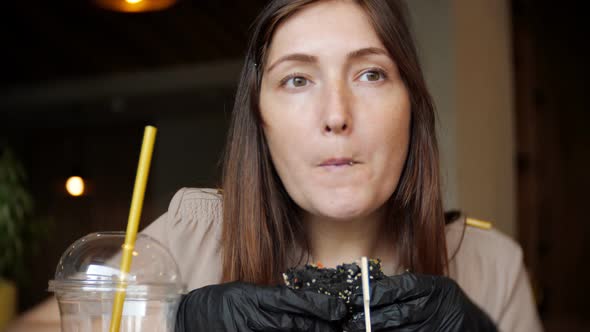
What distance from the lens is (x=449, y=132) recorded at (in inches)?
82.3

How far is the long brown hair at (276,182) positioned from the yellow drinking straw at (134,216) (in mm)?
307

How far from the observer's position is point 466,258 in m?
1.19

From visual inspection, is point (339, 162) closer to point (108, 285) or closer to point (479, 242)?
point (108, 285)

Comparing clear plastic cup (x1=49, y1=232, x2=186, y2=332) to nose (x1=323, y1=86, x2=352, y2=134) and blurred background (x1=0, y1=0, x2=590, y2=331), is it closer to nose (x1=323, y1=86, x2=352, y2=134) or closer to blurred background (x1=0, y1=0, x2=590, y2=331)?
blurred background (x1=0, y1=0, x2=590, y2=331)

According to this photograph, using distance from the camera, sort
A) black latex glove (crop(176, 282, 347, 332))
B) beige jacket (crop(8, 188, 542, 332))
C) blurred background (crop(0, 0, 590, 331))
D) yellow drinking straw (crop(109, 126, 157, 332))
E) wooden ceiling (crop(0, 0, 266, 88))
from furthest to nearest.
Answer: wooden ceiling (crop(0, 0, 266, 88))
blurred background (crop(0, 0, 590, 331))
beige jacket (crop(8, 188, 542, 332))
black latex glove (crop(176, 282, 347, 332))
yellow drinking straw (crop(109, 126, 157, 332))

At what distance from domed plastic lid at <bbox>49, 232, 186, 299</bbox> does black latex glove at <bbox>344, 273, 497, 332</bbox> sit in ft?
0.65

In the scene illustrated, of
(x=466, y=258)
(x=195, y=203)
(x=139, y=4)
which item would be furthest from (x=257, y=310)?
(x=139, y=4)

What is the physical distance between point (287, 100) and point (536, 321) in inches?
25.7

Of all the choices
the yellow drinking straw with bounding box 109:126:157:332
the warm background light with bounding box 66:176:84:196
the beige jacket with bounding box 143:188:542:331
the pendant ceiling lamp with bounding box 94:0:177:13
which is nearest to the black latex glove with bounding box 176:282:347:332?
the yellow drinking straw with bounding box 109:126:157:332

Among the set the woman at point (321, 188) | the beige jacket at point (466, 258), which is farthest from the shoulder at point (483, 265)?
the woman at point (321, 188)

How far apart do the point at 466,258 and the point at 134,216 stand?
0.79 metres

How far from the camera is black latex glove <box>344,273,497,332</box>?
68 centimetres

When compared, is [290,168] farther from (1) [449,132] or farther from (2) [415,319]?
(1) [449,132]

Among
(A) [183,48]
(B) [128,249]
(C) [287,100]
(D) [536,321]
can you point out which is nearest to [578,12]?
(A) [183,48]
